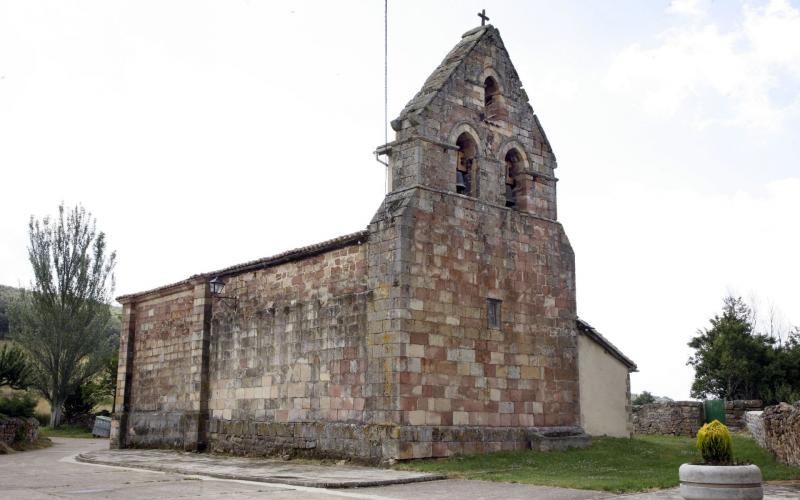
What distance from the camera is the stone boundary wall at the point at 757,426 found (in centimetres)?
1737

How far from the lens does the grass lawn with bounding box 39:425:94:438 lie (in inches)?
1411

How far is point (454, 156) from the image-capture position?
55.2ft

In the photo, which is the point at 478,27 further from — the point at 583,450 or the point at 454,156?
the point at 583,450

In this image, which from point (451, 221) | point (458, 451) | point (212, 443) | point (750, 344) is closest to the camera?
point (458, 451)

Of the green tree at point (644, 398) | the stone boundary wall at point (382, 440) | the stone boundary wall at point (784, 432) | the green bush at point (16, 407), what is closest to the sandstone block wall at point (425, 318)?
the stone boundary wall at point (382, 440)

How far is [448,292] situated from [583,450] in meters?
4.66

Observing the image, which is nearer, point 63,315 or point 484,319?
point 484,319

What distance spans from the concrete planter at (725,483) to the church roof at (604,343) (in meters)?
10.0

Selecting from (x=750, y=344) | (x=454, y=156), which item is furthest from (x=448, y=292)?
(x=750, y=344)

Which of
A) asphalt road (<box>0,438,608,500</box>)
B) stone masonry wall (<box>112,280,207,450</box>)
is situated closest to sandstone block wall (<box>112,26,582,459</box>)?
stone masonry wall (<box>112,280,207,450</box>)

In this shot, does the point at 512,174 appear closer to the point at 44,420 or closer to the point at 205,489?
the point at 205,489

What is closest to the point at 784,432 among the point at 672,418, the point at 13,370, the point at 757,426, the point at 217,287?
the point at 757,426

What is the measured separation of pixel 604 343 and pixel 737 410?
27.8 feet

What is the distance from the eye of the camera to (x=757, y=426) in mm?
18797
